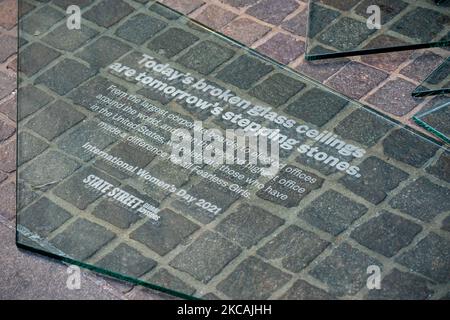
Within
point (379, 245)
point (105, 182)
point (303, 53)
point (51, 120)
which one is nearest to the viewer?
point (379, 245)

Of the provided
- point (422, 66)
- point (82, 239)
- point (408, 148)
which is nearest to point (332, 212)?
point (408, 148)

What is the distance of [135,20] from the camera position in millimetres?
5566

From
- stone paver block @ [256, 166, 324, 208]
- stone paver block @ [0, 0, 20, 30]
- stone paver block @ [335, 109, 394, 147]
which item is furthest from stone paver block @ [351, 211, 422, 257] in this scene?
stone paver block @ [0, 0, 20, 30]

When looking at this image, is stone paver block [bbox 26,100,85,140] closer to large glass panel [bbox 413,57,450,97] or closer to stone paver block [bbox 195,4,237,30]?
stone paver block [bbox 195,4,237,30]

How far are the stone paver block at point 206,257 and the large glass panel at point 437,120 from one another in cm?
129

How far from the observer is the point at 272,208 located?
4.44 meters

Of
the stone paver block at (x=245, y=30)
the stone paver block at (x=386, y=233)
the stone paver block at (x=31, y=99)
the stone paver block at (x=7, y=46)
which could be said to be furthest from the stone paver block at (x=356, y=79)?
the stone paver block at (x=7, y=46)

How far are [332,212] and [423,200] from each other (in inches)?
17.5

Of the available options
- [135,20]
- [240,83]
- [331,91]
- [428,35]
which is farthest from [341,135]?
[135,20]

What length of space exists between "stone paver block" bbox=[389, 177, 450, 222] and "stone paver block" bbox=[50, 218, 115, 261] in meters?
1.38

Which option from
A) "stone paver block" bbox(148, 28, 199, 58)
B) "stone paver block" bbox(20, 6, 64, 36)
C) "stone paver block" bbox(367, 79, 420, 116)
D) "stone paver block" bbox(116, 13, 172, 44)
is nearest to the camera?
"stone paver block" bbox(367, 79, 420, 116)

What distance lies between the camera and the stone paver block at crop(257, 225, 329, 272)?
166 inches

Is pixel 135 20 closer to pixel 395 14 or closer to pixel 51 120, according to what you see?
pixel 51 120

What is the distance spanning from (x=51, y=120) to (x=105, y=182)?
0.59 m
